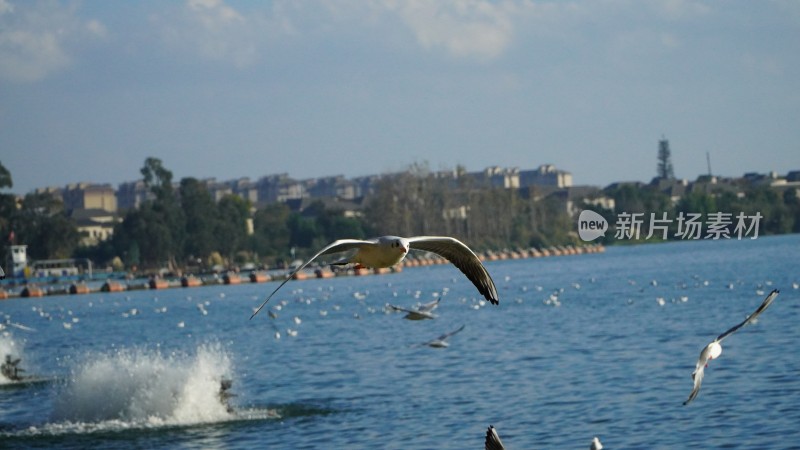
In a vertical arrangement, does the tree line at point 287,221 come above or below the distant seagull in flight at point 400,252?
above

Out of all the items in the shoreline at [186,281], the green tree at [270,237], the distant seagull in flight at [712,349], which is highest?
the green tree at [270,237]

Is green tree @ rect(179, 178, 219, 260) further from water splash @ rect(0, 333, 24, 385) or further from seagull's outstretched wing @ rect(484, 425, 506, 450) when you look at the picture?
seagull's outstretched wing @ rect(484, 425, 506, 450)

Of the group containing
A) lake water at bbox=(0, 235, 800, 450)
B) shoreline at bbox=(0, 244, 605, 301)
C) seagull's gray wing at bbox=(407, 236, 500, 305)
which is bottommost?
lake water at bbox=(0, 235, 800, 450)

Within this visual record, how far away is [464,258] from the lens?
51.3 feet

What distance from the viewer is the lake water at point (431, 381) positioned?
80.3ft

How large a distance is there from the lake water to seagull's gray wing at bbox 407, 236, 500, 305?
24.9ft

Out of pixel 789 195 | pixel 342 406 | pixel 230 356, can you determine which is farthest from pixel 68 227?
pixel 342 406

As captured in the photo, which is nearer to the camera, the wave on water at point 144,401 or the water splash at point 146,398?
the wave on water at point 144,401

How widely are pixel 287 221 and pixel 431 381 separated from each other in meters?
128

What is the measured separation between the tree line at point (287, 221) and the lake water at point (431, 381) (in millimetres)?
75543

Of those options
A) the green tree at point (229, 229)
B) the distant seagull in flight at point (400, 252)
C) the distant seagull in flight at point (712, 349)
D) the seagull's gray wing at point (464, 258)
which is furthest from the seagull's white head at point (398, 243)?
the green tree at point (229, 229)

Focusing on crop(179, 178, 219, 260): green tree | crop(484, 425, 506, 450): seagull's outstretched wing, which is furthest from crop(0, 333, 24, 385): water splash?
crop(179, 178, 219, 260): green tree

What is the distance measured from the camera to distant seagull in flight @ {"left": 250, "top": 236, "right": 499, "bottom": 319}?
46.4ft

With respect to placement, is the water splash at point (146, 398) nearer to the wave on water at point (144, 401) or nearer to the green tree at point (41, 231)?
the wave on water at point (144, 401)
